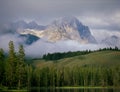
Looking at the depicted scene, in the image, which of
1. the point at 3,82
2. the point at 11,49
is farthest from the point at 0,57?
the point at 3,82

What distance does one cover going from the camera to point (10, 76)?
5876 inches

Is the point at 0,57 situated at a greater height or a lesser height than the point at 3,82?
greater

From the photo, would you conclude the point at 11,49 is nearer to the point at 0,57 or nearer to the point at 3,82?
the point at 0,57

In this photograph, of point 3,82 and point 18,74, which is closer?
point 18,74

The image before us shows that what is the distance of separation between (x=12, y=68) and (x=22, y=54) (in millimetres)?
8026

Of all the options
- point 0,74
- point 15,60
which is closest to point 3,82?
point 0,74

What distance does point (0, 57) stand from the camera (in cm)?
14662

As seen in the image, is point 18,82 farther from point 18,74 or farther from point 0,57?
point 0,57

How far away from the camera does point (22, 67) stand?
152 meters

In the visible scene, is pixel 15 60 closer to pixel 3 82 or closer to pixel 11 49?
pixel 11 49

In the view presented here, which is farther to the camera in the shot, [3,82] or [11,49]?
[3,82]

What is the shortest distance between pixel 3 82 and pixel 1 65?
1013cm

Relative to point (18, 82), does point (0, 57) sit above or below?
above

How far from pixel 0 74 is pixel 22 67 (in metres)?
12.2
